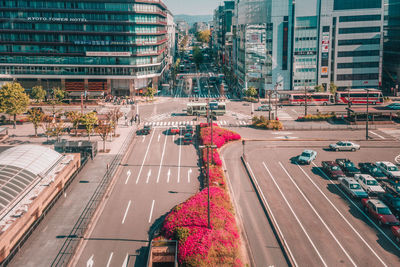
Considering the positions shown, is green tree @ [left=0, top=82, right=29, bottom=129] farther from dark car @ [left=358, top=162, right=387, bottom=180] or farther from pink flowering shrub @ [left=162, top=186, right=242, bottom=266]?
dark car @ [left=358, top=162, right=387, bottom=180]

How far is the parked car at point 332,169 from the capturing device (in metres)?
47.4

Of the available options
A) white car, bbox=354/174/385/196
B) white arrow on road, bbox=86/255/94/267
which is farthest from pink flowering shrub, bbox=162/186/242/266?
white car, bbox=354/174/385/196

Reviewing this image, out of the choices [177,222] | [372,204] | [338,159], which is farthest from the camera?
[338,159]

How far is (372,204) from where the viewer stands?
37.6m

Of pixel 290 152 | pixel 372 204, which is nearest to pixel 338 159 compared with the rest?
pixel 290 152

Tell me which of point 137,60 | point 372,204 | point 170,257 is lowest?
point 170,257

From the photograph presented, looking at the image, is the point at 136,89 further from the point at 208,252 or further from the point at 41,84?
the point at 208,252

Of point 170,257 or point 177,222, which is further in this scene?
point 177,222

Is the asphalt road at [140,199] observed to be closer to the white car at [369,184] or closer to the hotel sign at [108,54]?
the white car at [369,184]

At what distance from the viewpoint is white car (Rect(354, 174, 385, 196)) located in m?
42.4

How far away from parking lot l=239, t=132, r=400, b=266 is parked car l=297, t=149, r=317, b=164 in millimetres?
739

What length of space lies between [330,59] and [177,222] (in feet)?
287

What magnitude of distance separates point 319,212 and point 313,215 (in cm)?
105

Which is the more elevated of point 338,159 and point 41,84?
point 41,84
